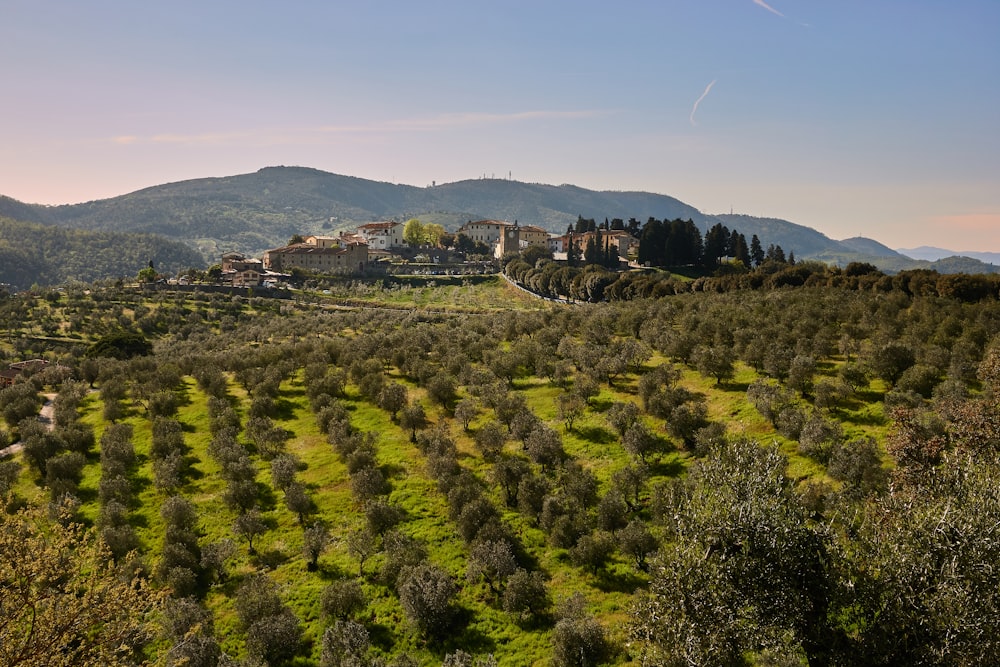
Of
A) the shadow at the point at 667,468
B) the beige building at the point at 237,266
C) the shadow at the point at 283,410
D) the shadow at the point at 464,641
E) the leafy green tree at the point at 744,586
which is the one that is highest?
the beige building at the point at 237,266

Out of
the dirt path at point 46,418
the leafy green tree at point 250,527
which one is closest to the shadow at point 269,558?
the leafy green tree at point 250,527

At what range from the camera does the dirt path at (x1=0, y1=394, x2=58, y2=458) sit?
5217 cm

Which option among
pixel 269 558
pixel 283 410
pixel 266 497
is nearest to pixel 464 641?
pixel 269 558

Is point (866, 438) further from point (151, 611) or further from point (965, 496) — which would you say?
point (151, 611)

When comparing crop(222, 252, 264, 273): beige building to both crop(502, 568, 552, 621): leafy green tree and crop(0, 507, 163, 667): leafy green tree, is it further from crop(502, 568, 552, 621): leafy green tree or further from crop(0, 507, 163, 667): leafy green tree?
crop(0, 507, 163, 667): leafy green tree

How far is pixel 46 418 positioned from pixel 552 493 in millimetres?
58128

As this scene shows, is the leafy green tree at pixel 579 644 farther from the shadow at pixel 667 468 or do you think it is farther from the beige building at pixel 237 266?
the beige building at pixel 237 266

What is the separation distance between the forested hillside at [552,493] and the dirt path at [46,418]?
139 centimetres

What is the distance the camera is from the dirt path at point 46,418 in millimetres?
52166

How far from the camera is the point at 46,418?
60.2 metres

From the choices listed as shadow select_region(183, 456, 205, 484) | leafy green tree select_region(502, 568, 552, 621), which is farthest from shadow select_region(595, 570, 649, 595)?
shadow select_region(183, 456, 205, 484)

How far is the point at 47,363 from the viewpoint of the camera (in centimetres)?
8925

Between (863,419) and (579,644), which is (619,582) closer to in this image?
(579,644)

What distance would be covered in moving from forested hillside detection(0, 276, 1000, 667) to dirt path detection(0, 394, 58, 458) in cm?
139
